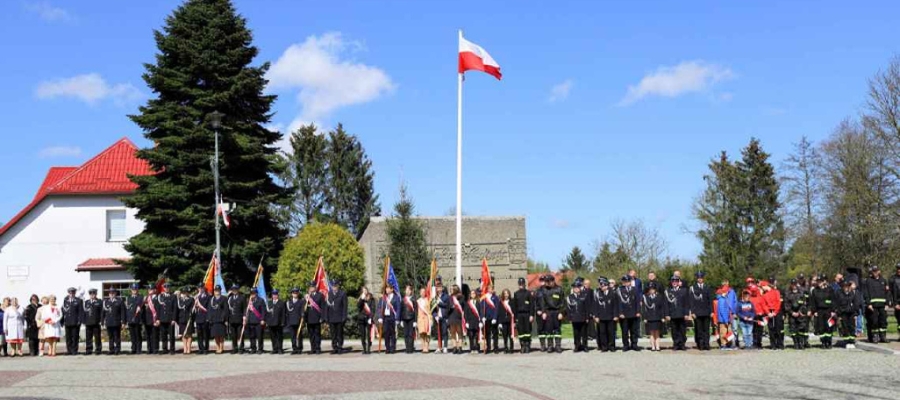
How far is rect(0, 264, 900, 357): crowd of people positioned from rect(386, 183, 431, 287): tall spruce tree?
11.7m

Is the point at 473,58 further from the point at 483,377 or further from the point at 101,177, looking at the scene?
the point at 101,177

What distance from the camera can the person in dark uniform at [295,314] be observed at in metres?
24.7

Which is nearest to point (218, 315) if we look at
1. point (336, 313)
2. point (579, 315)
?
point (336, 313)

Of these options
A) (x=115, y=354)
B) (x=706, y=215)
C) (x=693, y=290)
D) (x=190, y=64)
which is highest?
(x=190, y=64)

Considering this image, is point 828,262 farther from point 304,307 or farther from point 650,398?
point 650,398

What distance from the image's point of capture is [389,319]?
78.7 ft

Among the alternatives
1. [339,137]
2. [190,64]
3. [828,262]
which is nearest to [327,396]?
[190,64]

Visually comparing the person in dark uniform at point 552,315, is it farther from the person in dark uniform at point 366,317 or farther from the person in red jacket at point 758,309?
the person in red jacket at point 758,309

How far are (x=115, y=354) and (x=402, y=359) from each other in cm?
934

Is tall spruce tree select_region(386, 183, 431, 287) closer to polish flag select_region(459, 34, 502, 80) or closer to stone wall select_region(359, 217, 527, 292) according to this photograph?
stone wall select_region(359, 217, 527, 292)

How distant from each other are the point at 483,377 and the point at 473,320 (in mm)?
7110

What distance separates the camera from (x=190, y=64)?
32.9 metres

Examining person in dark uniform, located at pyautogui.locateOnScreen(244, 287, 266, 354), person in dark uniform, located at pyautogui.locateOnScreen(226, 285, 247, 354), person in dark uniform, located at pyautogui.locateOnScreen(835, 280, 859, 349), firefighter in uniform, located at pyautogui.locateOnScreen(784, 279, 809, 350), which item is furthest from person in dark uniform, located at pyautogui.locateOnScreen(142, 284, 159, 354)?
person in dark uniform, located at pyautogui.locateOnScreen(835, 280, 859, 349)

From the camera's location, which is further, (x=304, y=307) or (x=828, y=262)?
(x=828, y=262)
